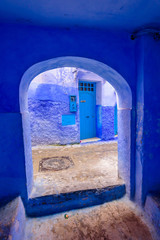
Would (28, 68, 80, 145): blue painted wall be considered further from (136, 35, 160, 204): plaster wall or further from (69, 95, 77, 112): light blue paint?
(136, 35, 160, 204): plaster wall

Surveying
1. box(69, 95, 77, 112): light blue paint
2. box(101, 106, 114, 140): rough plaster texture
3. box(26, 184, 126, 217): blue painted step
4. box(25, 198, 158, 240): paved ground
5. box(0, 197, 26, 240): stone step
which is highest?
box(69, 95, 77, 112): light blue paint

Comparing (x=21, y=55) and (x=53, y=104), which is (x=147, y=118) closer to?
(x=21, y=55)

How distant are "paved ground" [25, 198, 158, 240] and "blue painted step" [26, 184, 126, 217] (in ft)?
0.29

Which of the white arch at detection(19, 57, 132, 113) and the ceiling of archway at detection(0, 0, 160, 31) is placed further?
the white arch at detection(19, 57, 132, 113)

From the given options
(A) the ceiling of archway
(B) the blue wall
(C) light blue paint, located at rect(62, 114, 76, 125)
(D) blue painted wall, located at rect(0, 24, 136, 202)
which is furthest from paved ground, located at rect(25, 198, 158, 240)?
(C) light blue paint, located at rect(62, 114, 76, 125)

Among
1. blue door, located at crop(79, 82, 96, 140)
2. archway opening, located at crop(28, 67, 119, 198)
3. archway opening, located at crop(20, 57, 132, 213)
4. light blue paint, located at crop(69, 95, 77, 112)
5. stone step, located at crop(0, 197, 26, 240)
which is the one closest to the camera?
stone step, located at crop(0, 197, 26, 240)

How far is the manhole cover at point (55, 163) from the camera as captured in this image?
3.32 m

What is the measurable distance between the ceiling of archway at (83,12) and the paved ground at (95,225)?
126 inches

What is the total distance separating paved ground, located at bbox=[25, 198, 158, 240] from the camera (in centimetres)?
192

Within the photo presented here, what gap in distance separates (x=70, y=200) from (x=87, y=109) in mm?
4703

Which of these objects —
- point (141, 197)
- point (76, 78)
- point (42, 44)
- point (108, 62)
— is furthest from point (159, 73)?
point (76, 78)

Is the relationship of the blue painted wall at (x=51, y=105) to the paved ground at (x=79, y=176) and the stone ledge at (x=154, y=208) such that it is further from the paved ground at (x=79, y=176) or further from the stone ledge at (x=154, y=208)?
the stone ledge at (x=154, y=208)

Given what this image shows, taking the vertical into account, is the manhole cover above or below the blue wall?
below

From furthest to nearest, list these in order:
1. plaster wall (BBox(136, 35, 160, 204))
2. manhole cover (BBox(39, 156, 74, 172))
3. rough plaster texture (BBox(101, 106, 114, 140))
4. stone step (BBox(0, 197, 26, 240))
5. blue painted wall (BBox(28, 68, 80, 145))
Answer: rough plaster texture (BBox(101, 106, 114, 140)), blue painted wall (BBox(28, 68, 80, 145)), manhole cover (BBox(39, 156, 74, 172)), plaster wall (BBox(136, 35, 160, 204)), stone step (BBox(0, 197, 26, 240))
